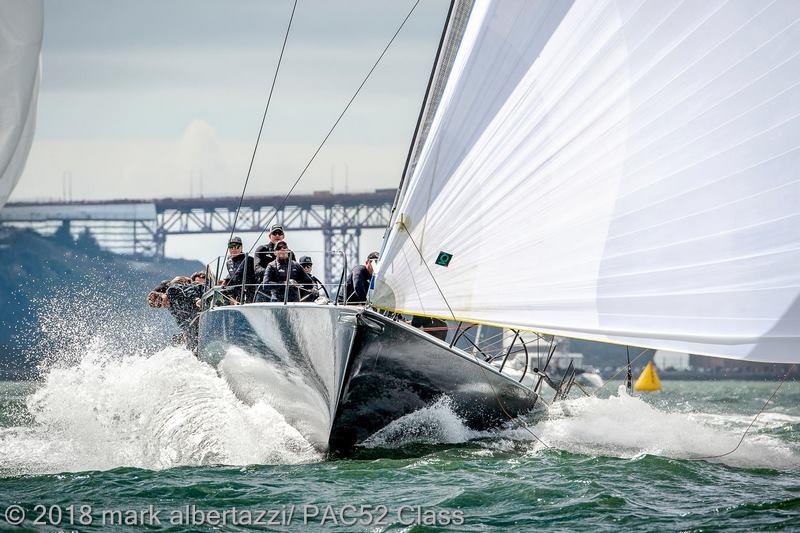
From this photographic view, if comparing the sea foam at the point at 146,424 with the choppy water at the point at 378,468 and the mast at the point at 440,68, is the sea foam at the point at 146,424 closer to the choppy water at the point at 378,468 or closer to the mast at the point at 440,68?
the choppy water at the point at 378,468

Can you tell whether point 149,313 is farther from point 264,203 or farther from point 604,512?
point 604,512

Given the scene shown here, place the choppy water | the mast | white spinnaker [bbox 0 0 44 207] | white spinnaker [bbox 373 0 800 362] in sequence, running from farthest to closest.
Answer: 1. the mast
2. the choppy water
3. white spinnaker [bbox 373 0 800 362]
4. white spinnaker [bbox 0 0 44 207]

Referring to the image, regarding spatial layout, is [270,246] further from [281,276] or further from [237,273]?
[237,273]

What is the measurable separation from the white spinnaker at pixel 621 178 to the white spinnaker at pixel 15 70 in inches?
137

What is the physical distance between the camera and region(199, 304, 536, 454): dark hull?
8.16m

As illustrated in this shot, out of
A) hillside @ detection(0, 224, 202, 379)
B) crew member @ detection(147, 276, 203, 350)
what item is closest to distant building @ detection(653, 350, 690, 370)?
hillside @ detection(0, 224, 202, 379)

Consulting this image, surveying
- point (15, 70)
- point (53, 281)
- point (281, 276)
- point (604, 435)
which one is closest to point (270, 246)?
point (281, 276)

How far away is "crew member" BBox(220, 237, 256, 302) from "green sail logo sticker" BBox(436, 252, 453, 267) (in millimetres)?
3316

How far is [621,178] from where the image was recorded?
6762 mm

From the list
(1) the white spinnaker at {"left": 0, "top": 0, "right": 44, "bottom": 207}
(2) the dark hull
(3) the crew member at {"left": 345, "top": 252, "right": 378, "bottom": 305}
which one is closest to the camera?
(1) the white spinnaker at {"left": 0, "top": 0, "right": 44, "bottom": 207}

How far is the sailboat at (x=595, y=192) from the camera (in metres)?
6.20

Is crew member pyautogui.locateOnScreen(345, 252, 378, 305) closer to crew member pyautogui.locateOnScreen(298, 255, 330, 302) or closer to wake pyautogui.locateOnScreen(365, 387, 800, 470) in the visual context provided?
crew member pyautogui.locateOnScreen(298, 255, 330, 302)

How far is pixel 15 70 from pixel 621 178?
3895 mm

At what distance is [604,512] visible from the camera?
641 centimetres
